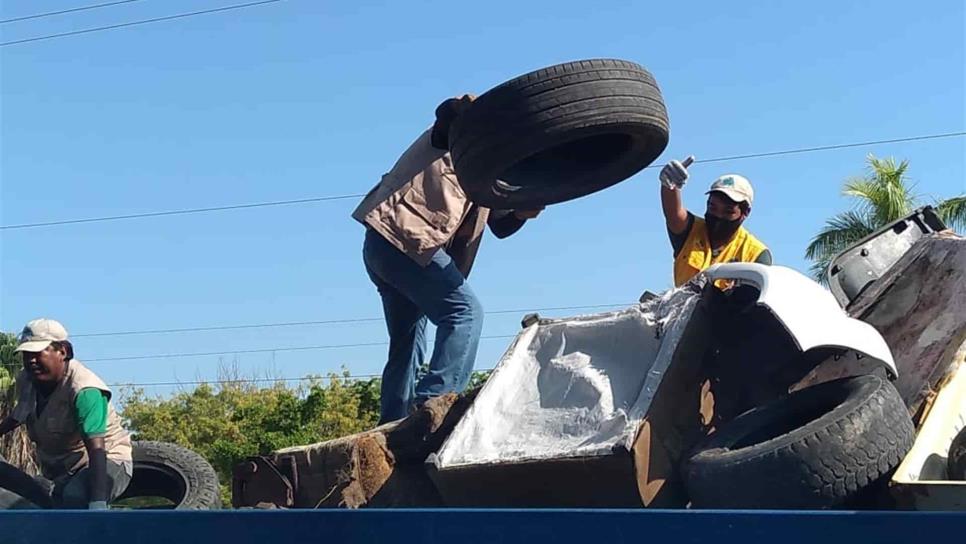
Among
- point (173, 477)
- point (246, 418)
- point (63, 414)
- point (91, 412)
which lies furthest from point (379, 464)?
point (246, 418)

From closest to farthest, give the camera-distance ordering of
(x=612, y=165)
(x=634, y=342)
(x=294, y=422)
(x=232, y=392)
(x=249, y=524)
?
(x=249, y=524) < (x=634, y=342) < (x=612, y=165) < (x=294, y=422) < (x=232, y=392)

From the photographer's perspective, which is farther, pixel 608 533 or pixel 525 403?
pixel 525 403

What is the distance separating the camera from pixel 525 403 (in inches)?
128

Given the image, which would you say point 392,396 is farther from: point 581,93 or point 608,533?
point 608,533

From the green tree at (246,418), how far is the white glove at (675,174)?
6.45 ft

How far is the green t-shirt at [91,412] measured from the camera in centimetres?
459

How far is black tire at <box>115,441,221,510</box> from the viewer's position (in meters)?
4.88

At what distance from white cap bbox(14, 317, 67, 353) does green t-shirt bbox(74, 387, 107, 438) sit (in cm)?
26

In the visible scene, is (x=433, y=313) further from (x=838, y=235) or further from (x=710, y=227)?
(x=838, y=235)

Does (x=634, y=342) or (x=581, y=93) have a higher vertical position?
(x=581, y=93)

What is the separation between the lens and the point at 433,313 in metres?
4.62

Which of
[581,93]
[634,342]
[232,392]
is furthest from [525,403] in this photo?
[232,392]

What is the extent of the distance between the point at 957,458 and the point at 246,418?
8.07 metres

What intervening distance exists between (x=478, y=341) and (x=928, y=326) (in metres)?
1.91
